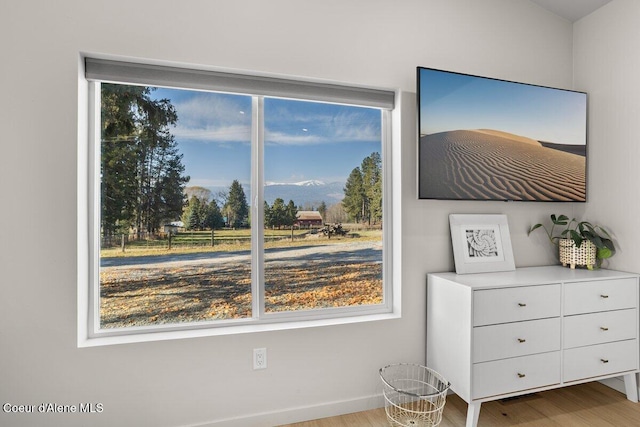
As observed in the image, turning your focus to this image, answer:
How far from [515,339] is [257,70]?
2.01 meters

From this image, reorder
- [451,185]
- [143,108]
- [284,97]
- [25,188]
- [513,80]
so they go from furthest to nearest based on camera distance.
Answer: [513,80], [451,185], [284,97], [143,108], [25,188]

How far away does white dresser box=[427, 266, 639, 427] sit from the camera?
1.84 meters

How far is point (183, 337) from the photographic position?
1830mm

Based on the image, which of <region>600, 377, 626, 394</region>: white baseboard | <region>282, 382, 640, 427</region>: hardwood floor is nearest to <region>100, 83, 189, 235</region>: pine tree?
<region>282, 382, 640, 427</region>: hardwood floor

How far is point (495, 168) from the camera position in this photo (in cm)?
228

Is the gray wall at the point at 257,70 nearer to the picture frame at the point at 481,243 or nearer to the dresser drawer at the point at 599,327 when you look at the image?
the picture frame at the point at 481,243

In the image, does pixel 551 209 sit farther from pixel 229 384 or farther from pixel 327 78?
pixel 229 384

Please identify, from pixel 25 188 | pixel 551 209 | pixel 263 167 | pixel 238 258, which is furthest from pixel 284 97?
pixel 551 209

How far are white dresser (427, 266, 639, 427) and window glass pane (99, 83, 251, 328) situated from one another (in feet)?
3.79

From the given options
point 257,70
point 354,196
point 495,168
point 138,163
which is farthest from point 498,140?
point 138,163

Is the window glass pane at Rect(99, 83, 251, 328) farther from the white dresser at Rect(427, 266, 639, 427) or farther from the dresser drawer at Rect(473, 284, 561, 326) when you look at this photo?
the dresser drawer at Rect(473, 284, 561, 326)

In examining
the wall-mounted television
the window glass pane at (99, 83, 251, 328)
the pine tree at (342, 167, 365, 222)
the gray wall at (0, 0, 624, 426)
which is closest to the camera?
the gray wall at (0, 0, 624, 426)

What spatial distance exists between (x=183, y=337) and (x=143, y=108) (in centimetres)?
123

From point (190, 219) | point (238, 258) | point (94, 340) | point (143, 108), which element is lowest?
point (94, 340)
